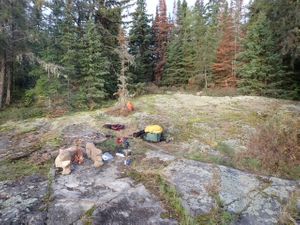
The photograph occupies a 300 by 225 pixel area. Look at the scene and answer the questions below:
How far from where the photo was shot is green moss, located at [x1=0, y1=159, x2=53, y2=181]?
7.26 metres

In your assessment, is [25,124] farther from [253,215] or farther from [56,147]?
[253,215]

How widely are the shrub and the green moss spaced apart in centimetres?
557

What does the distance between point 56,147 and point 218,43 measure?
62.8 feet

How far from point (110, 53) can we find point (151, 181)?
13.3 metres

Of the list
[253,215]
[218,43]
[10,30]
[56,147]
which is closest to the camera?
[253,215]

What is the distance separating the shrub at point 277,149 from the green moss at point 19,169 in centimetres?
557

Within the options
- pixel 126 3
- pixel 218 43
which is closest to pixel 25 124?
pixel 126 3

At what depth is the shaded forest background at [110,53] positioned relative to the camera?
1565 centimetres

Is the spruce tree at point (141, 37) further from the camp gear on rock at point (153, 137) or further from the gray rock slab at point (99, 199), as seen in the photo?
the gray rock slab at point (99, 199)

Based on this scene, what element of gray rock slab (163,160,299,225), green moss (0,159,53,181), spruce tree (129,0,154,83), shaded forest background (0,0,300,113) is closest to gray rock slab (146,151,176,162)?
gray rock slab (163,160,299,225)

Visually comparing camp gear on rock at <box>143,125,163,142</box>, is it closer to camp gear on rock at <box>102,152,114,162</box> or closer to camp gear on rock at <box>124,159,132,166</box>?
camp gear on rock at <box>102,152,114,162</box>

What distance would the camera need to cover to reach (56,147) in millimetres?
9148

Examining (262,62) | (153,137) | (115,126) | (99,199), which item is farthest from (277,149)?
(262,62)

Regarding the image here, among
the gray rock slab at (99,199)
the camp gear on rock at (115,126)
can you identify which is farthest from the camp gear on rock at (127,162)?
the camp gear on rock at (115,126)
